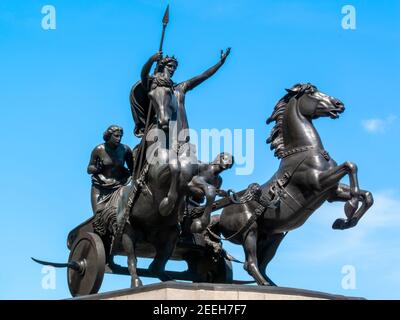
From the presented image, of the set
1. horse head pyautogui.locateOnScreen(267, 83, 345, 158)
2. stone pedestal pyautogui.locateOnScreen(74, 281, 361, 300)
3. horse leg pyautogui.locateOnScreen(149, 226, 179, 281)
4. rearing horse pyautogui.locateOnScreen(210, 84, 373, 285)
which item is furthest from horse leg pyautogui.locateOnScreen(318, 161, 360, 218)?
horse leg pyautogui.locateOnScreen(149, 226, 179, 281)

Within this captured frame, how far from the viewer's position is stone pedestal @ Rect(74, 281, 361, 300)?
14281mm

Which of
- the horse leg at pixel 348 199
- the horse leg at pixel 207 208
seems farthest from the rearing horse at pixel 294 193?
the horse leg at pixel 207 208

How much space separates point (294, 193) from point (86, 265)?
325 centimetres

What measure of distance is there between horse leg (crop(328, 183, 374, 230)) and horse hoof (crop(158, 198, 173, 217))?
2599 mm

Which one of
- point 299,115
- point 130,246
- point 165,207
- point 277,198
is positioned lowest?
point 130,246

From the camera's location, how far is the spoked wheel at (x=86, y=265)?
53.3ft

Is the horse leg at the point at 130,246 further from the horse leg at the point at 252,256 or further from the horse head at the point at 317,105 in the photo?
the horse head at the point at 317,105

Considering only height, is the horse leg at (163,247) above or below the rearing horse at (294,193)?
below

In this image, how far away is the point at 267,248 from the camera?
667 inches

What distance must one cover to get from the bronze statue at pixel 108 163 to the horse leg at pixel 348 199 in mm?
3239

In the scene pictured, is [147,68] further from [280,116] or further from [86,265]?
[86,265]

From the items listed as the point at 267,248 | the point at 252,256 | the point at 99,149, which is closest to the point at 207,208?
the point at 252,256

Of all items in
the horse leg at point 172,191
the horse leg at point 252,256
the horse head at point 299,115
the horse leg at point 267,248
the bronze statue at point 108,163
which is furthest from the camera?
the bronze statue at point 108,163

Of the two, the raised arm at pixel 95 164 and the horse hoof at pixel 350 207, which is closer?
the horse hoof at pixel 350 207
